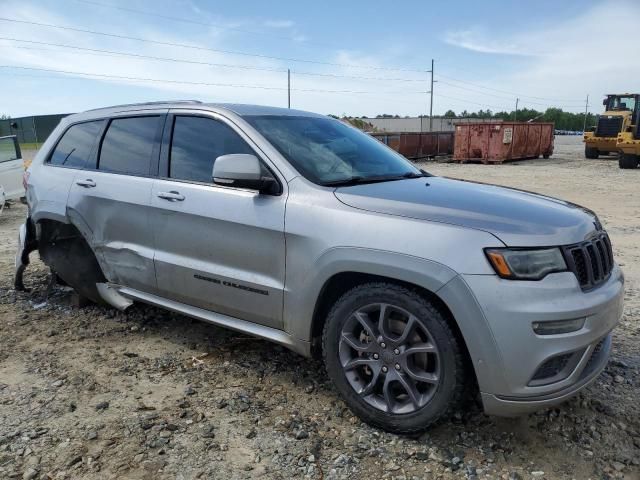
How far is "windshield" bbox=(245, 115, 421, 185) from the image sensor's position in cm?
331

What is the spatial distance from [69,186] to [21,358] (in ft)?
4.50

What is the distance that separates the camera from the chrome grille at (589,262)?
2609 millimetres

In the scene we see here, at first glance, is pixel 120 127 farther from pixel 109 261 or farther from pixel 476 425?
pixel 476 425

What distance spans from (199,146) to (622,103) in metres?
28.2

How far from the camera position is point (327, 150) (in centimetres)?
358

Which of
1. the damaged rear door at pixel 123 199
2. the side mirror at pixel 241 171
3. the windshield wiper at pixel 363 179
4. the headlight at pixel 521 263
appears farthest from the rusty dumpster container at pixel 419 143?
the headlight at pixel 521 263

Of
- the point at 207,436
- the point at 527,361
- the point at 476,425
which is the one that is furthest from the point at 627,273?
the point at 207,436

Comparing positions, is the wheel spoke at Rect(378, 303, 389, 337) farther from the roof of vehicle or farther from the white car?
the white car

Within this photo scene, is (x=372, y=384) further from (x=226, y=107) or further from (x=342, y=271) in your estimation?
(x=226, y=107)

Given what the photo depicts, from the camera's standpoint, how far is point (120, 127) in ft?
13.9

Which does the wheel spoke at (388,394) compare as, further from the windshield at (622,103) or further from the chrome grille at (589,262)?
the windshield at (622,103)

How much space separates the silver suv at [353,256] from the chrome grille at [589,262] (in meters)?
0.01

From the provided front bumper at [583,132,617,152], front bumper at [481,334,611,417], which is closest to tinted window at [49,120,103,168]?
front bumper at [481,334,611,417]

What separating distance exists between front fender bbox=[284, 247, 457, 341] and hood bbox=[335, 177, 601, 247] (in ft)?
0.78
